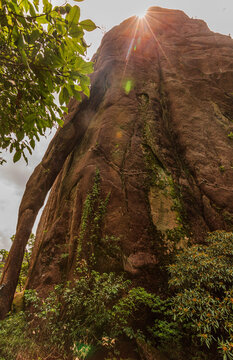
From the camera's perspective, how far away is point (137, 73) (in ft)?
32.9

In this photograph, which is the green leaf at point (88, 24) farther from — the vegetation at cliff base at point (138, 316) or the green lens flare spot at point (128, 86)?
the green lens flare spot at point (128, 86)

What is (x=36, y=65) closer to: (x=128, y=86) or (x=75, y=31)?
(x=75, y=31)

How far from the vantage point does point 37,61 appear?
1680mm

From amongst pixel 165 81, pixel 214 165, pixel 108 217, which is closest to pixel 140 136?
pixel 214 165

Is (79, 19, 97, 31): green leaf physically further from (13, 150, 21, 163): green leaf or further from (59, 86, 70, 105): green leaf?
(13, 150, 21, 163): green leaf

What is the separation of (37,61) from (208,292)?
4.25 metres

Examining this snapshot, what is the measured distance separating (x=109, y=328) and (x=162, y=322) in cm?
112

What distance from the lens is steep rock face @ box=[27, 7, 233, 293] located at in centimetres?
534

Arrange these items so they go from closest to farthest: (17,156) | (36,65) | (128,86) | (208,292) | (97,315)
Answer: (36,65)
(17,156)
(208,292)
(97,315)
(128,86)

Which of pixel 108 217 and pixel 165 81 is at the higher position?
pixel 165 81

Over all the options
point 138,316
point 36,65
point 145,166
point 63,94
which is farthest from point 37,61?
point 145,166

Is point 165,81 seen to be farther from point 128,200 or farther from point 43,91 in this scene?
point 43,91

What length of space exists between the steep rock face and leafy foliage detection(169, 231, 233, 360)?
101cm

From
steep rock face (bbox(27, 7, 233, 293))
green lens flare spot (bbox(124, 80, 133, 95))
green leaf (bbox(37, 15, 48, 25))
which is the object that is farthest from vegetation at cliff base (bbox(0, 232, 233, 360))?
green lens flare spot (bbox(124, 80, 133, 95))
